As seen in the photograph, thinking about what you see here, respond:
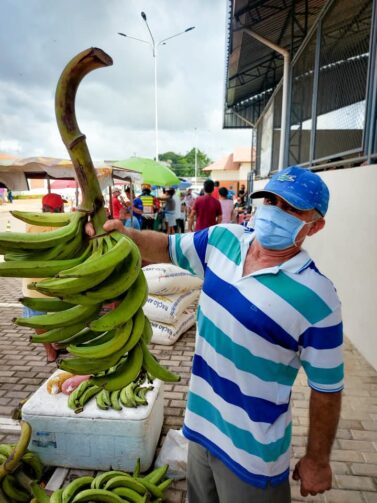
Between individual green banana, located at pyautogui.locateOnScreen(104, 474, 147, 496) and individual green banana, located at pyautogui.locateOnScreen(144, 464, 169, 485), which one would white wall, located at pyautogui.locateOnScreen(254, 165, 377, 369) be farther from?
individual green banana, located at pyautogui.locateOnScreen(104, 474, 147, 496)

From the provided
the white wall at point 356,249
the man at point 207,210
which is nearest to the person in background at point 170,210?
the man at point 207,210

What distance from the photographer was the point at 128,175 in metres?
7.19

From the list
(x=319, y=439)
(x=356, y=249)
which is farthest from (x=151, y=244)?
(x=356, y=249)

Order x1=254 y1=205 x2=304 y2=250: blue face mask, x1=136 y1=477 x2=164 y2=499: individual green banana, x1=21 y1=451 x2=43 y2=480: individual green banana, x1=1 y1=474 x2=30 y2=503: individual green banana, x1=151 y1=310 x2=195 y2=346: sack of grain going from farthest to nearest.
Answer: x1=151 y1=310 x2=195 y2=346: sack of grain < x1=21 y1=451 x2=43 y2=480: individual green banana < x1=136 y1=477 x2=164 y2=499: individual green banana < x1=1 y1=474 x2=30 y2=503: individual green banana < x1=254 y1=205 x2=304 y2=250: blue face mask

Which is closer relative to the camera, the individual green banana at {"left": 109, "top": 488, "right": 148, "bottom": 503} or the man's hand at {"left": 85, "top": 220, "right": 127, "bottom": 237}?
the man's hand at {"left": 85, "top": 220, "right": 127, "bottom": 237}

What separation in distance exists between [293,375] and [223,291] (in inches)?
17.1

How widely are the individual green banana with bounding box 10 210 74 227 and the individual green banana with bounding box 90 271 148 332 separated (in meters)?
0.32

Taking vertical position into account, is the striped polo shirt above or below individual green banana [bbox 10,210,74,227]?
below

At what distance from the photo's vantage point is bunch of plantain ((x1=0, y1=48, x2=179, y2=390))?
1.00m

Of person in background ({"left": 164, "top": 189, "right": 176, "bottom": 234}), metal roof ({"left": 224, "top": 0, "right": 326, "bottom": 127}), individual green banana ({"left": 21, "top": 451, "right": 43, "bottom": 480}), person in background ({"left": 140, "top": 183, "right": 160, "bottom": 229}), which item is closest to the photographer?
individual green banana ({"left": 21, "top": 451, "right": 43, "bottom": 480})

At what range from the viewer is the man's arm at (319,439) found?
1.39 metres

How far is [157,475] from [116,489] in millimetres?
318

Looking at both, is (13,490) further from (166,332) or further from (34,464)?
(166,332)

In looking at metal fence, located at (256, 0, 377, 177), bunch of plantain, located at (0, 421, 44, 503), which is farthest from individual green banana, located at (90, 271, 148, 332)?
metal fence, located at (256, 0, 377, 177)
